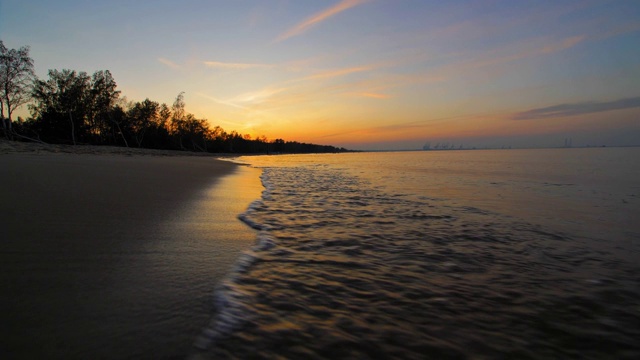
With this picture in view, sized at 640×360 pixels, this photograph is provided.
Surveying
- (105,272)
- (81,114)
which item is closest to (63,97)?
(81,114)

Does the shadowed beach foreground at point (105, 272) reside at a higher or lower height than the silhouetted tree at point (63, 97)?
lower

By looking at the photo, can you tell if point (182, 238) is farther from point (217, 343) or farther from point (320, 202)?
point (320, 202)

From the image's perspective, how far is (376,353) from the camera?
168cm

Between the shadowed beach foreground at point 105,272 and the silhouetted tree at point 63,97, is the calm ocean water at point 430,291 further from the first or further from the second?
the silhouetted tree at point 63,97

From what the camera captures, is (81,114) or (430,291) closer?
(430,291)

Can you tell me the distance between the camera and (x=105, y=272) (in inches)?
98.0

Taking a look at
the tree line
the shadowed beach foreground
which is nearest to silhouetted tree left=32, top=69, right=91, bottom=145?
the tree line

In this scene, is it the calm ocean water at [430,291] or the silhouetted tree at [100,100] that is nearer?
the calm ocean water at [430,291]

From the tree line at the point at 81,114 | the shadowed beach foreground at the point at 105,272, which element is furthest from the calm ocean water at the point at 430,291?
the tree line at the point at 81,114

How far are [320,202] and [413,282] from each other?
4.51 meters

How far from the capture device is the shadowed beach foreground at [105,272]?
1.62 m

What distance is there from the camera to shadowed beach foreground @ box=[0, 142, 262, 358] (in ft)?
5.33

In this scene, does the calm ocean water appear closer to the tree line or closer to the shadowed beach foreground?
the shadowed beach foreground

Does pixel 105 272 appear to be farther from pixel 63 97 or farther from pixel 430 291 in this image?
pixel 63 97
